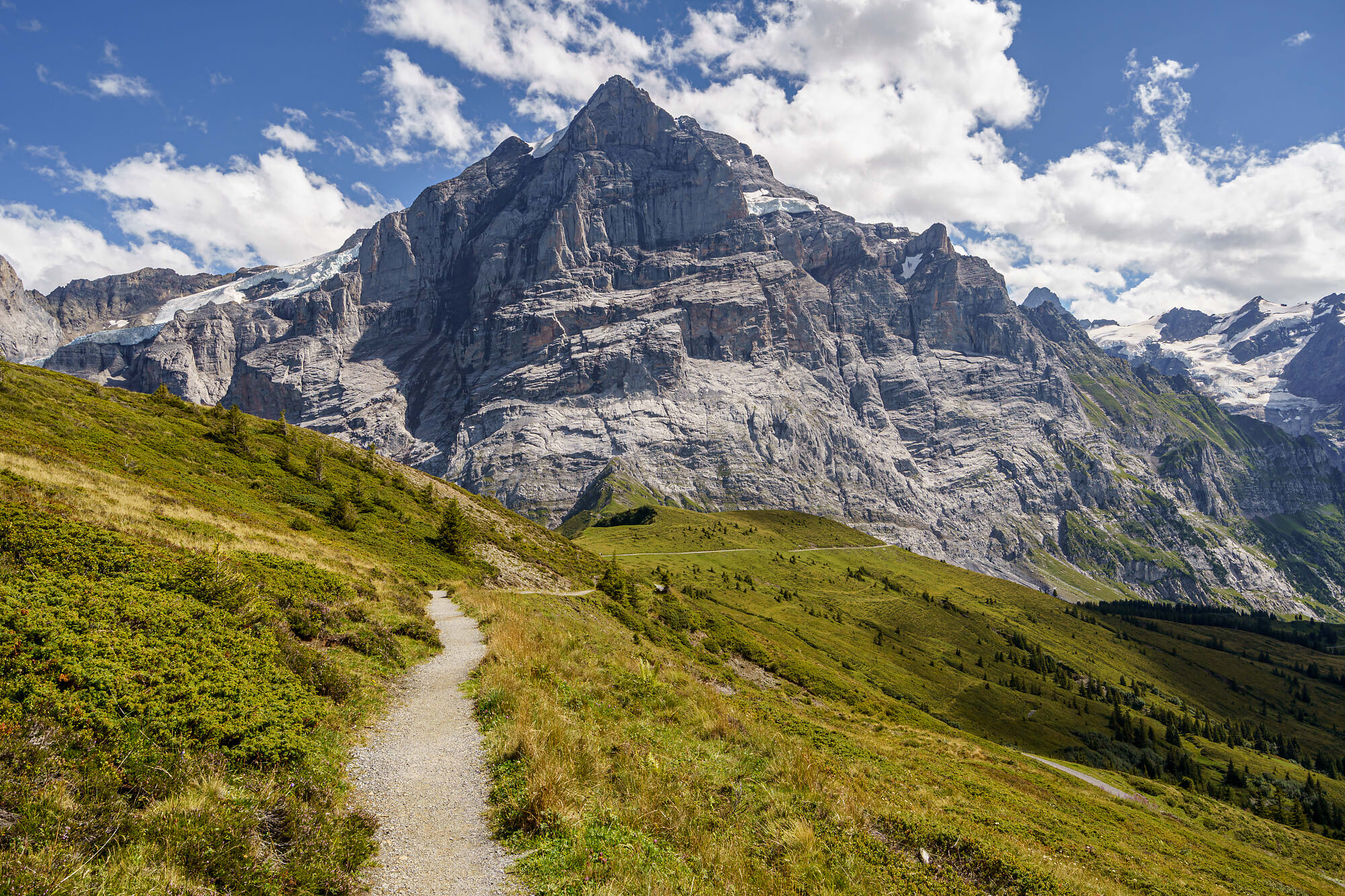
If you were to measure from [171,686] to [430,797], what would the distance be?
4824 millimetres

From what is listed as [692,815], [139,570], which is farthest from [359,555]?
[692,815]

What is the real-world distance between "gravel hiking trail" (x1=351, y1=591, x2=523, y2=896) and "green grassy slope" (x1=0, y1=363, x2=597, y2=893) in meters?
0.57

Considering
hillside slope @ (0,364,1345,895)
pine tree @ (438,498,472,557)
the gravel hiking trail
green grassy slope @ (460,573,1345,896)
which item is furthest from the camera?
pine tree @ (438,498,472,557)

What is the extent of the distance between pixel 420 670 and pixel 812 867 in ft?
44.1

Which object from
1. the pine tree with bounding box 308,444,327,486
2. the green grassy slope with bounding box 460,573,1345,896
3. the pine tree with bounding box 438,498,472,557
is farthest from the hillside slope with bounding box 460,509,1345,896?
the pine tree with bounding box 308,444,327,486

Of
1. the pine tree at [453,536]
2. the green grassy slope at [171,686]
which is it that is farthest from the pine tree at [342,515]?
the green grassy slope at [171,686]

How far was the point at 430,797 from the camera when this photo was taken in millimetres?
10430

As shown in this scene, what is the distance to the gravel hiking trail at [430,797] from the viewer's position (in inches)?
322

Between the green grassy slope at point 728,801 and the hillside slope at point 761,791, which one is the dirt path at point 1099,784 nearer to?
the hillside slope at point 761,791

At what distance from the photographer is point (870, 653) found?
11419cm

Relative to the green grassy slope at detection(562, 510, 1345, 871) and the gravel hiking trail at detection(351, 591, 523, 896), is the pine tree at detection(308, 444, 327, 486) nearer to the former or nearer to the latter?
the green grassy slope at detection(562, 510, 1345, 871)

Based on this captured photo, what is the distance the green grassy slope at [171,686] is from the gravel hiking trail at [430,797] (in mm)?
571

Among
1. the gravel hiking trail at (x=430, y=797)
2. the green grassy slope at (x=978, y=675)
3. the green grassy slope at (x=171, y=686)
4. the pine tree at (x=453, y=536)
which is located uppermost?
the green grassy slope at (x=171, y=686)

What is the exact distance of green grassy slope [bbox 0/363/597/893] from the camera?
6758mm
